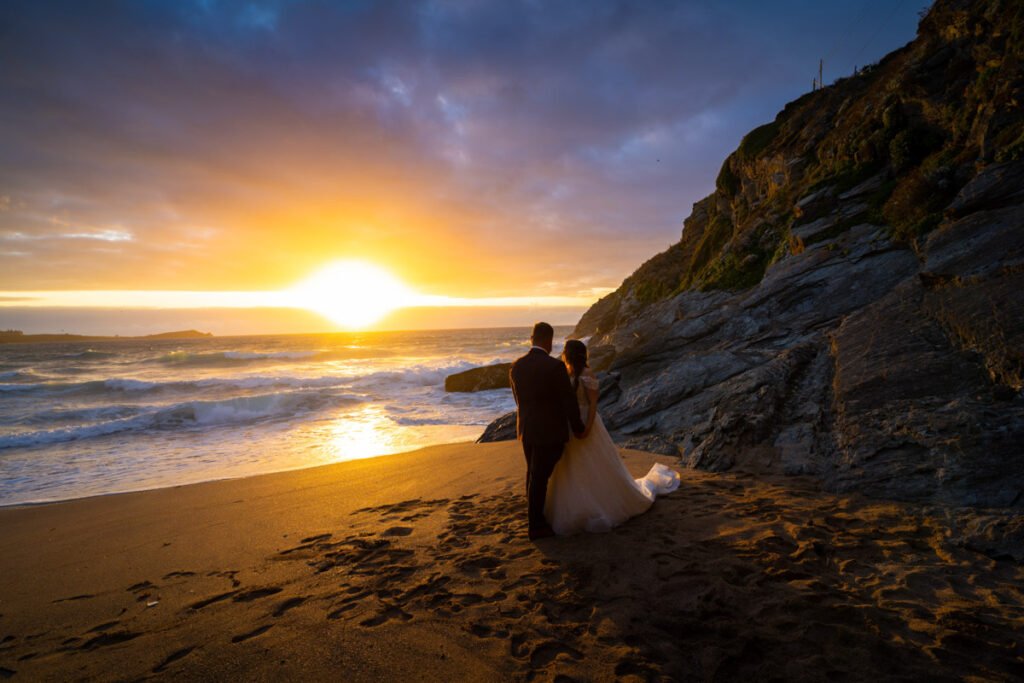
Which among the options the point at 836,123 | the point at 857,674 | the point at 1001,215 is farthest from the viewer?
the point at 836,123

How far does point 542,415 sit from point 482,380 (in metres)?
21.2

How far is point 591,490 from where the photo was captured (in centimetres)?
579

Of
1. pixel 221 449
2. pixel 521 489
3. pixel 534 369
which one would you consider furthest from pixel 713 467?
pixel 221 449

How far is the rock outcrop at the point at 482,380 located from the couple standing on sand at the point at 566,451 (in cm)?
2032

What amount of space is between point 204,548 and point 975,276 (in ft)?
39.7

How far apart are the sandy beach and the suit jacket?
1213 millimetres

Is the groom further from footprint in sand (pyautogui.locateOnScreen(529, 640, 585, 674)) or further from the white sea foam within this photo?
the white sea foam

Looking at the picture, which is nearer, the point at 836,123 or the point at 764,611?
the point at 764,611

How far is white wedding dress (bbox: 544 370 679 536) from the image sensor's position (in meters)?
5.64

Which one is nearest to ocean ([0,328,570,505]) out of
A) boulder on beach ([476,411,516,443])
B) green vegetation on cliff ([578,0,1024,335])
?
boulder on beach ([476,411,516,443])

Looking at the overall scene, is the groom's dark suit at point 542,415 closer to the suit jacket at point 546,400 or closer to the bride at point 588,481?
the suit jacket at point 546,400

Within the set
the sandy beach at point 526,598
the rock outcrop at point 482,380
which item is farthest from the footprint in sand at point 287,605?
the rock outcrop at point 482,380

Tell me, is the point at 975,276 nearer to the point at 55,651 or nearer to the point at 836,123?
the point at 55,651

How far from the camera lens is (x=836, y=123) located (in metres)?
21.7
